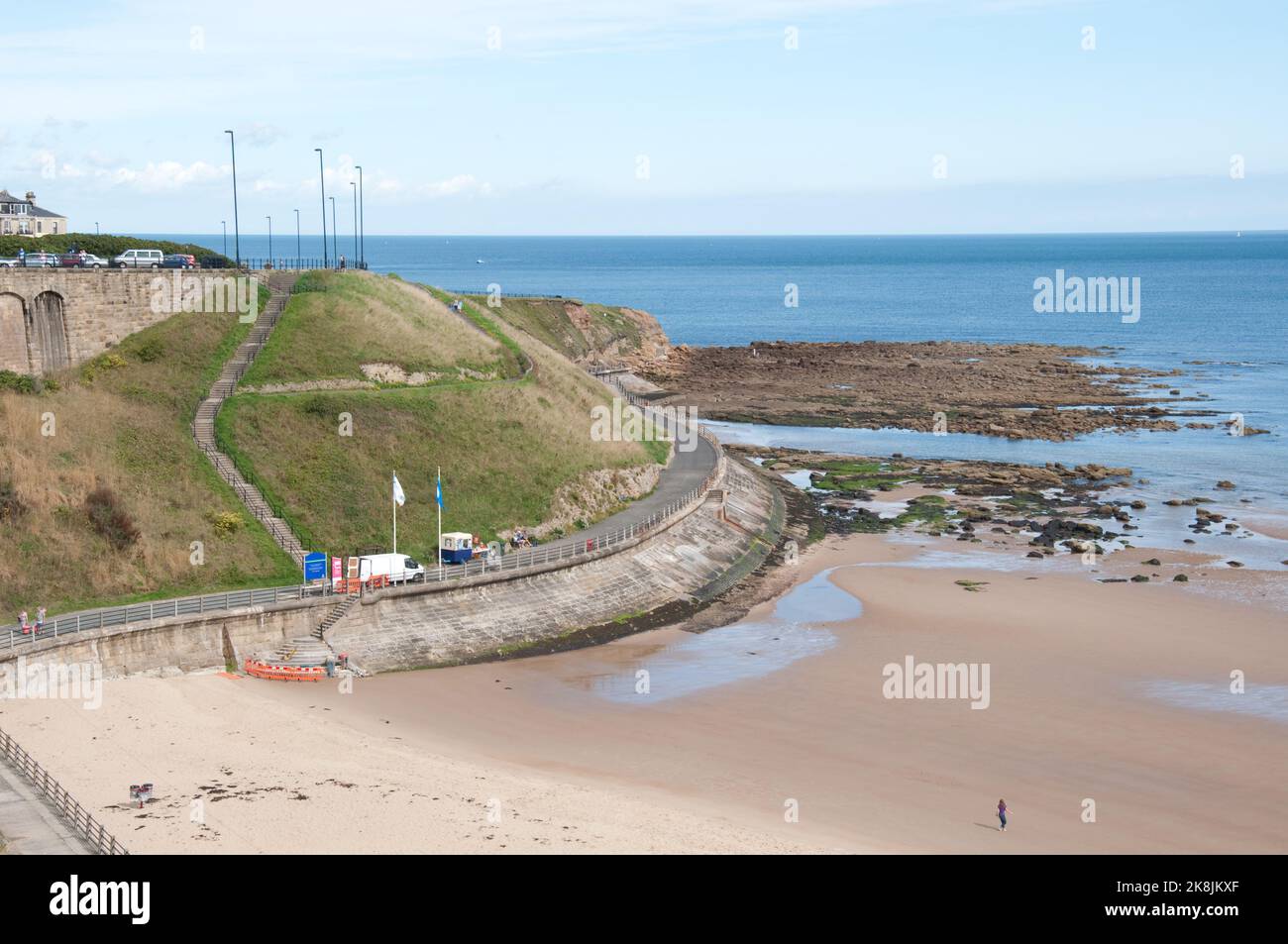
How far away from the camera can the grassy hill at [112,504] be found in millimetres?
46594

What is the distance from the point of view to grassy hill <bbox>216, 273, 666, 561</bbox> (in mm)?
54750

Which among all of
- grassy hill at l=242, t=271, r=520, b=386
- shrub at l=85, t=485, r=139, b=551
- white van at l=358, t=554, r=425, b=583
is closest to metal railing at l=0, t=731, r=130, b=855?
shrub at l=85, t=485, r=139, b=551

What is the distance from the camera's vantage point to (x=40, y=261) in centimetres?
6209

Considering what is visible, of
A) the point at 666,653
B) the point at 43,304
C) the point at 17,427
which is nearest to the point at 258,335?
the point at 43,304

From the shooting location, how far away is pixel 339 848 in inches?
1250

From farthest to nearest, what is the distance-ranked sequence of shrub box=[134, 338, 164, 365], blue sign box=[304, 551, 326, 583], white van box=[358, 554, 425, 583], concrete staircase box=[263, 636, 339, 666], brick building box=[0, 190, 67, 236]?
brick building box=[0, 190, 67, 236] < shrub box=[134, 338, 164, 365] < white van box=[358, 554, 425, 583] < blue sign box=[304, 551, 326, 583] < concrete staircase box=[263, 636, 339, 666]

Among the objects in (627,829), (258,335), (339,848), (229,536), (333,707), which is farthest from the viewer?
(258,335)

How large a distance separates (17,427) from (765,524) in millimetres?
34530

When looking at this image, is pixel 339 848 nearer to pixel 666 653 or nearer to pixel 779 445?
pixel 666 653

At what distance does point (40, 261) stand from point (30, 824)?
39.0 metres

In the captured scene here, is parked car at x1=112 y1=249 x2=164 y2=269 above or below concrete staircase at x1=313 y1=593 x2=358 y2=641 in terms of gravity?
above

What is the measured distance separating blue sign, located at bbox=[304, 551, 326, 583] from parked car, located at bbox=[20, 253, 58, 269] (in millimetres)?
23146

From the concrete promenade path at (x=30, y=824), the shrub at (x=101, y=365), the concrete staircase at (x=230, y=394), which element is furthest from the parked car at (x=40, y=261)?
the concrete promenade path at (x=30, y=824)

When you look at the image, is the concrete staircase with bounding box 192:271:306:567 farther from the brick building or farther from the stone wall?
the brick building
